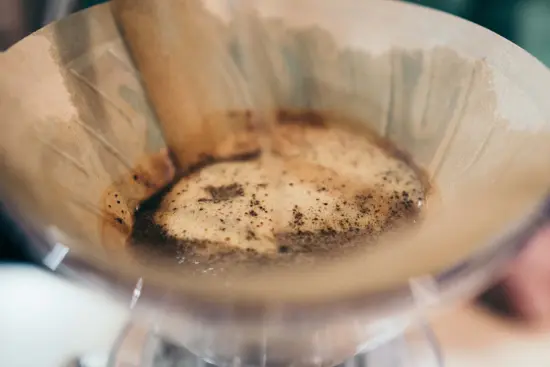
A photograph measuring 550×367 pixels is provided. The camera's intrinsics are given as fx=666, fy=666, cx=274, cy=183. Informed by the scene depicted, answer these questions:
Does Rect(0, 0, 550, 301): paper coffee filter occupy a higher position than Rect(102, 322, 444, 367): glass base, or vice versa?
Rect(0, 0, 550, 301): paper coffee filter

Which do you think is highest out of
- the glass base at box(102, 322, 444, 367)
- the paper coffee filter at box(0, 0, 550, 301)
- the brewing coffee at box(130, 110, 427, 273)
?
the paper coffee filter at box(0, 0, 550, 301)

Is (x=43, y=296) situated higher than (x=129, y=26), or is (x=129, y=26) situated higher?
(x=129, y=26)

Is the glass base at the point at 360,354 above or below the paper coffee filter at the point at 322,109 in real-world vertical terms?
below

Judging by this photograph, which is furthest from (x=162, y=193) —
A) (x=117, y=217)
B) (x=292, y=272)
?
(x=292, y=272)

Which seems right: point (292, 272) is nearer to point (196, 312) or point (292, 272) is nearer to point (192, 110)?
point (196, 312)

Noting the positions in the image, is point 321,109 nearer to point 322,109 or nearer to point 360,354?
point 322,109
